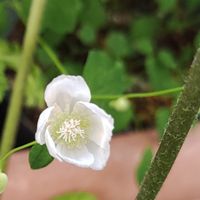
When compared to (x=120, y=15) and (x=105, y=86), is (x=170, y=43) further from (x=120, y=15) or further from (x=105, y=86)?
(x=105, y=86)

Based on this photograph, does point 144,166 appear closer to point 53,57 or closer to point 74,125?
point 53,57

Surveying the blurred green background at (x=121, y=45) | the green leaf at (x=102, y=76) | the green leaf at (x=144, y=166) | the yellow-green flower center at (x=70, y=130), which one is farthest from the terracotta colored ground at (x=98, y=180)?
the yellow-green flower center at (x=70, y=130)

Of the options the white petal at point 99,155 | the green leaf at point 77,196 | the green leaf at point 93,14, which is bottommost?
the green leaf at point 77,196

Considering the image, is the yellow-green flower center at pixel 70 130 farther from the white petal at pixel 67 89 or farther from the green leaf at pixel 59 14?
the green leaf at pixel 59 14

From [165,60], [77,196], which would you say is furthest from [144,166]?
[165,60]

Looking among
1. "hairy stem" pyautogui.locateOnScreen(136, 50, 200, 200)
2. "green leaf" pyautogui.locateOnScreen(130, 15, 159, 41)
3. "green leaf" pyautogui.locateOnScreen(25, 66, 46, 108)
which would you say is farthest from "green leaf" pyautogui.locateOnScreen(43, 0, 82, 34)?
"hairy stem" pyautogui.locateOnScreen(136, 50, 200, 200)

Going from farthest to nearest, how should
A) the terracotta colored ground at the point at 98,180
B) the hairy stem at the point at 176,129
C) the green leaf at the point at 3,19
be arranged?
the terracotta colored ground at the point at 98,180 → the green leaf at the point at 3,19 → the hairy stem at the point at 176,129
